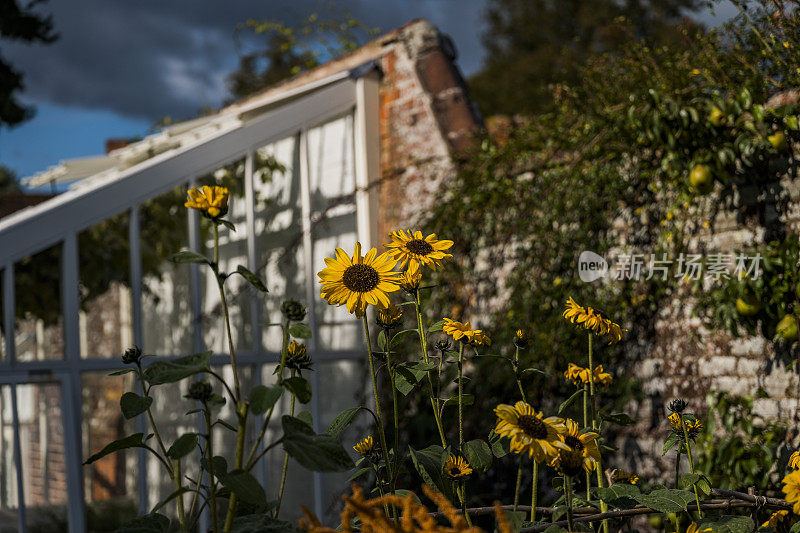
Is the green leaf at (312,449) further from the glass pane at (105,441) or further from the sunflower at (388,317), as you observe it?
the glass pane at (105,441)

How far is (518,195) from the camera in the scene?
364 cm

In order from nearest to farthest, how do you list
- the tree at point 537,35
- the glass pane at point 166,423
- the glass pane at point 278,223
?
the glass pane at point 278,223, the glass pane at point 166,423, the tree at point 537,35

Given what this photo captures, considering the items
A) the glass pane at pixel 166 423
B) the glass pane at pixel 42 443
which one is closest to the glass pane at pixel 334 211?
the glass pane at pixel 166 423

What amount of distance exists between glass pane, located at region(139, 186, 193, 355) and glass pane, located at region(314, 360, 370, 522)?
155cm

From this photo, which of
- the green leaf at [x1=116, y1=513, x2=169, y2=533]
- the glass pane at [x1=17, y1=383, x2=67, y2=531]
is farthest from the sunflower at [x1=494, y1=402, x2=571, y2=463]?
the glass pane at [x1=17, y1=383, x2=67, y2=531]

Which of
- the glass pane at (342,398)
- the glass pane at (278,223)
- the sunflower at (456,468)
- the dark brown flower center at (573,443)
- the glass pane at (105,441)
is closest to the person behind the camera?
the dark brown flower center at (573,443)

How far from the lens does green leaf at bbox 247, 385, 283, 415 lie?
0.96 metres

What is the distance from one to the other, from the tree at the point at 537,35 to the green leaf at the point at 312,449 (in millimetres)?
14975

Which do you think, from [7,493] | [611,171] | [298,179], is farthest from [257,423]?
[7,493]

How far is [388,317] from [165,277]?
214 inches

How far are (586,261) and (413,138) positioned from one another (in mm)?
1462

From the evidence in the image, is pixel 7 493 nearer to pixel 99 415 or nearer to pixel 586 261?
pixel 99 415

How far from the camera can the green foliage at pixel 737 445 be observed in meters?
2.82

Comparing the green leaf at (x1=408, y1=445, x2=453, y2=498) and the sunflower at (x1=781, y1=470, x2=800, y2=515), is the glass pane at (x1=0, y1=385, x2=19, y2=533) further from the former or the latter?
the sunflower at (x1=781, y1=470, x2=800, y2=515)
